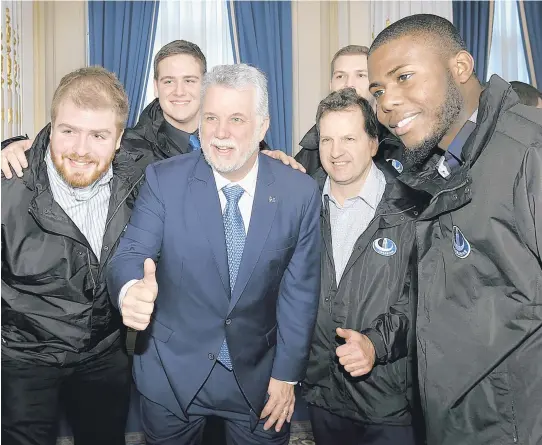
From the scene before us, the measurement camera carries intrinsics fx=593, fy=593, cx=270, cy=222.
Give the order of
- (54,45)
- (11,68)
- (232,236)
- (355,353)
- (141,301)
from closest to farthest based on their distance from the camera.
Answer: (141,301) < (355,353) < (232,236) < (11,68) < (54,45)

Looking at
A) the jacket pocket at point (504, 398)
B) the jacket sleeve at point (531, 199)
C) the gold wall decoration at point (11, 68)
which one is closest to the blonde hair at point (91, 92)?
the jacket sleeve at point (531, 199)

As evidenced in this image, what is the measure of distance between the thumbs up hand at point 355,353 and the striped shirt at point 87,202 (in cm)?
90

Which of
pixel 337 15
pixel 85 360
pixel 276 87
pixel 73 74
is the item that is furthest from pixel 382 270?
pixel 337 15

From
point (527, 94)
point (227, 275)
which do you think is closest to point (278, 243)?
point (227, 275)

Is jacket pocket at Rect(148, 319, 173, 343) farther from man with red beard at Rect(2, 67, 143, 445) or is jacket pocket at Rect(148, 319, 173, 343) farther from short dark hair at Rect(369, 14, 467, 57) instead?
short dark hair at Rect(369, 14, 467, 57)

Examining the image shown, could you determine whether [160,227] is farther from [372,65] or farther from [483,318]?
[483,318]

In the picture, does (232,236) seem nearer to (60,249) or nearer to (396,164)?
(60,249)

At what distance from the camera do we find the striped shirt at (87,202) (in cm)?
205

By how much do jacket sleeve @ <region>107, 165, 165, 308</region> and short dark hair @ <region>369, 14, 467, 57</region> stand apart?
85 centimetres

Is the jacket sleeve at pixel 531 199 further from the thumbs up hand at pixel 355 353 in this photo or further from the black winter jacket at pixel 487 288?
the thumbs up hand at pixel 355 353

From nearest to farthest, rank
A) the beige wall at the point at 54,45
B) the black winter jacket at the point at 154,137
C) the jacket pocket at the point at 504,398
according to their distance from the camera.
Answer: the jacket pocket at the point at 504,398 < the black winter jacket at the point at 154,137 < the beige wall at the point at 54,45

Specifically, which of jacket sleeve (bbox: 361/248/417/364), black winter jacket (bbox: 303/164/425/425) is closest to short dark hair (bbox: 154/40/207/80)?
black winter jacket (bbox: 303/164/425/425)

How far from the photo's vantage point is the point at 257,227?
6.40 feet

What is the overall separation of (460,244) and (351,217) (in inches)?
25.1
